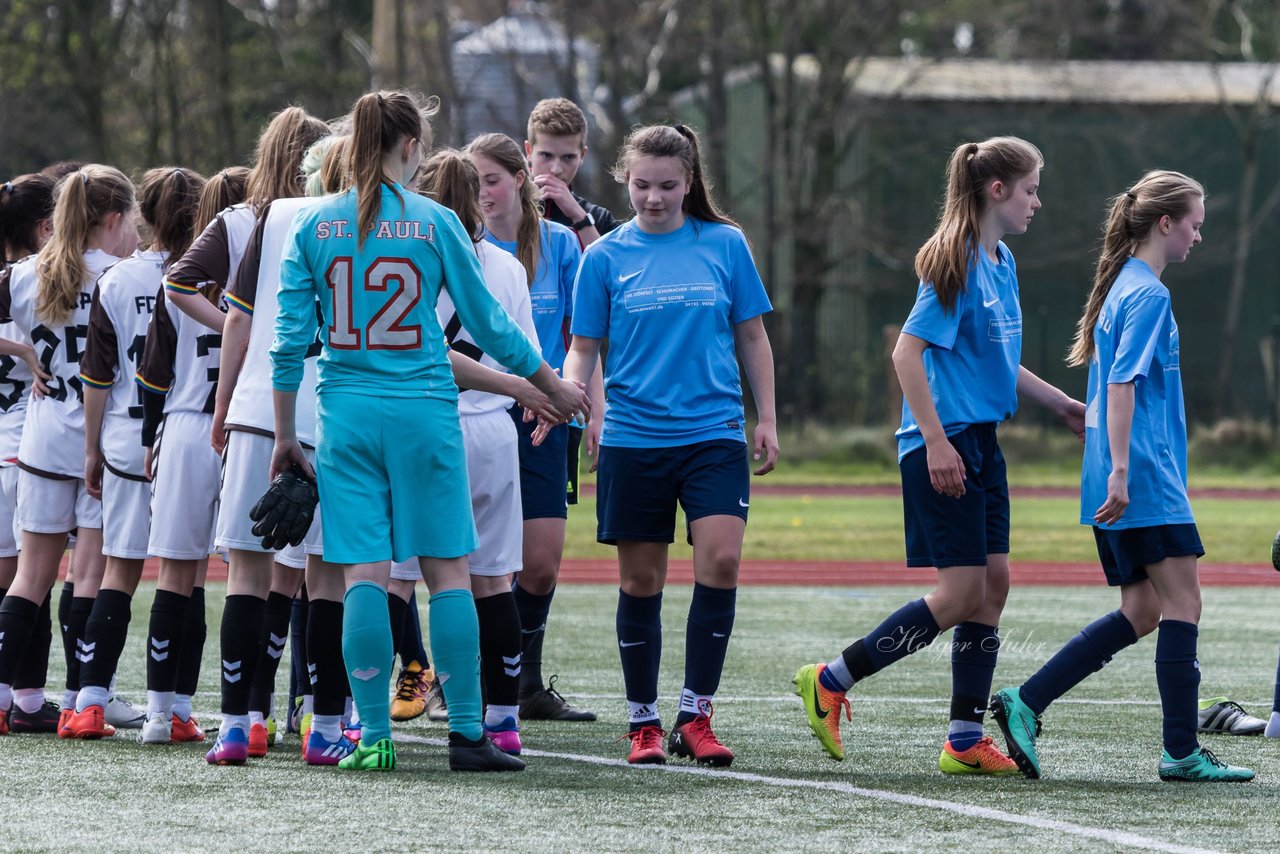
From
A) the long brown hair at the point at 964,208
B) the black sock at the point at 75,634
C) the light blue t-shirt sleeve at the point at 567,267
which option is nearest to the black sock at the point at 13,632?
the black sock at the point at 75,634

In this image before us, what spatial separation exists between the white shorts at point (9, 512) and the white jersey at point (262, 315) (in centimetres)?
167

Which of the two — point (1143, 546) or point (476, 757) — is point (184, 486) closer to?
point (476, 757)

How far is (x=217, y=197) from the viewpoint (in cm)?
605

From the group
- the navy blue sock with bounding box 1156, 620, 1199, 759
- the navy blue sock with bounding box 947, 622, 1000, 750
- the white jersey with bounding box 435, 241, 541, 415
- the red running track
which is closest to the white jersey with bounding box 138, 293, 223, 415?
the white jersey with bounding box 435, 241, 541, 415

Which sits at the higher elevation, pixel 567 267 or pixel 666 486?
pixel 567 267

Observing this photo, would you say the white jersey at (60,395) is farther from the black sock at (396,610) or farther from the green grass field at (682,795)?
the black sock at (396,610)

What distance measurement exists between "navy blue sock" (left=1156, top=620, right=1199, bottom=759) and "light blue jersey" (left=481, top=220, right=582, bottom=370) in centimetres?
242

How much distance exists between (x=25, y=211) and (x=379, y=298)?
2.53 meters

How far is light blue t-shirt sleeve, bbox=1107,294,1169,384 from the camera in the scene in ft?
17.5

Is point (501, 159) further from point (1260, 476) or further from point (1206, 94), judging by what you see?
point (1206, 94)

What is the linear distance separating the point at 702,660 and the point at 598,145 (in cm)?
2681

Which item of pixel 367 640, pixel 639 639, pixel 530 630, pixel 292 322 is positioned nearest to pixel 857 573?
pixel 530 630

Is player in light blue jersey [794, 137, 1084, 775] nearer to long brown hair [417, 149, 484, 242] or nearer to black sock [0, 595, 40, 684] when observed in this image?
long brown hair [417, 149, 484, 242]

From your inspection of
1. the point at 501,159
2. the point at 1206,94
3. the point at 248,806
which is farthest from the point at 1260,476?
the point at 248,806
